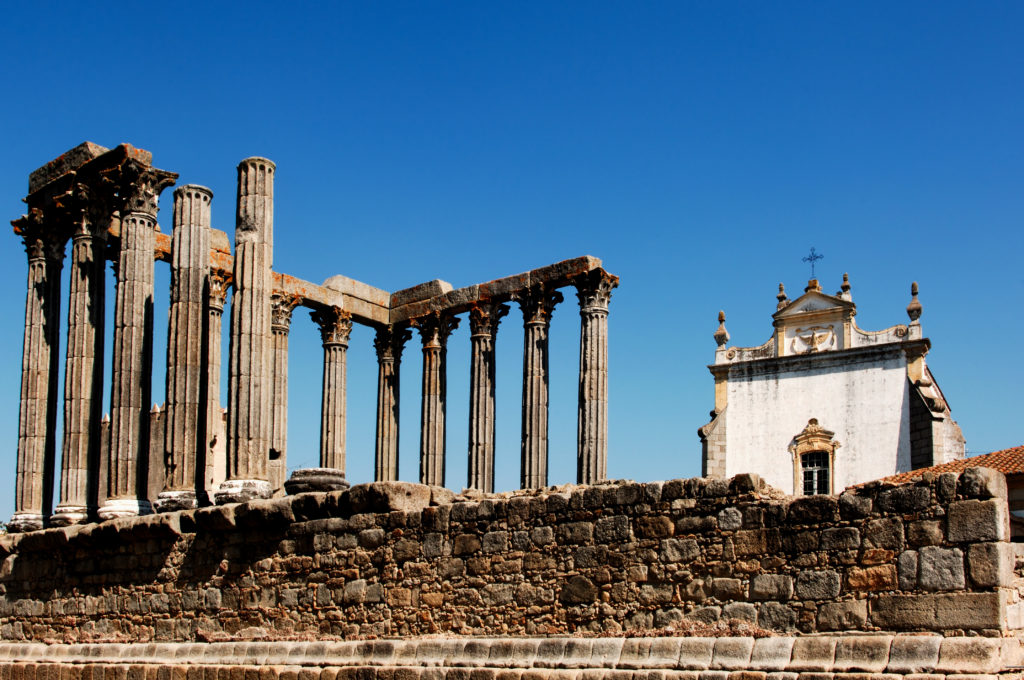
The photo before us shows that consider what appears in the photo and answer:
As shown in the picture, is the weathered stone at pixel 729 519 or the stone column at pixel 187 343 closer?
the weathered stone at pixel 729 519

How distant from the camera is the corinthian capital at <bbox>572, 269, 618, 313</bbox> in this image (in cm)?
2186

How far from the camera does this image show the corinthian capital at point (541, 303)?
22766 mm

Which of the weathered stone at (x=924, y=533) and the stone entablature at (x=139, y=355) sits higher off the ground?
the stone entablature at (x=139, y=355)

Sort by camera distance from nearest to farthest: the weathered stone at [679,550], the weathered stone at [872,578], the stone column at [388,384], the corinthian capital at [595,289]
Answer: the weathered stone at [872,578], the weathered stone at [679,550], the corinthian capital at [595,289], the stone column at [388,384]

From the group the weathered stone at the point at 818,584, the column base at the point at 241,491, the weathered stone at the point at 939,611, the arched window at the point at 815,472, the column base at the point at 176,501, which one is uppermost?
the arched window at the point at 815,472

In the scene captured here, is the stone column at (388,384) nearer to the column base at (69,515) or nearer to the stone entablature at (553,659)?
the column base at (69,515)

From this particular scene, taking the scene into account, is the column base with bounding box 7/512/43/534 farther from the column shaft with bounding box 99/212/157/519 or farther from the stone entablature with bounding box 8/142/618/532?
the column shaft with bounding box 99/212/157/519

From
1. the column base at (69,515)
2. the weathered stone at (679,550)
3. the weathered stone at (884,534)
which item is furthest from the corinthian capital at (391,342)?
the weathered stone at (884,534)

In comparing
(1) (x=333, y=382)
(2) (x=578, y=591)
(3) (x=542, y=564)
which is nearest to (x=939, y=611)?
(2) (x=578, y=591)

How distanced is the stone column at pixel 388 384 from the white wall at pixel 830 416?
505 inches

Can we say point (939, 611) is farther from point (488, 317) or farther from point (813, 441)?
point (813, 441)

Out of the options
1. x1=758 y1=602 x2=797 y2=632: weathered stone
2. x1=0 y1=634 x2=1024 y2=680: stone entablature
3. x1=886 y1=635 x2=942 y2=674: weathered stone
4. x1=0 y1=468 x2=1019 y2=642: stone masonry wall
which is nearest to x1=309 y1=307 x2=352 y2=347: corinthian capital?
x1=0 y1=468 x2=1019 y2=642: stone masonry wall

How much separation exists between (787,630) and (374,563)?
463 cm

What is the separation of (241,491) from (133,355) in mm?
2973
